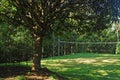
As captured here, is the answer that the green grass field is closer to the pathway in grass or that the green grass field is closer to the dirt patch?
the pathway in grass

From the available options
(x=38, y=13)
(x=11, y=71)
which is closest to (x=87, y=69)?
(x=11, y=71)

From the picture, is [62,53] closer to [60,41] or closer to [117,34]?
[60,41]

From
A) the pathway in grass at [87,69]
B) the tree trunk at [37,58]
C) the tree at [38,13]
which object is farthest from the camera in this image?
the pathway in grass at [87,69]

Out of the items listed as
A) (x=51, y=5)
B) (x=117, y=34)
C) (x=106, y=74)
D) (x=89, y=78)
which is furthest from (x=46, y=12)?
(x=117, y=34)

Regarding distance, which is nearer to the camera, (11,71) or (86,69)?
(11,71)

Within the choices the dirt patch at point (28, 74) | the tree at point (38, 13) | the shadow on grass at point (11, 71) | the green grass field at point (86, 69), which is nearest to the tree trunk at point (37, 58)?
the tree at point (38, 13)

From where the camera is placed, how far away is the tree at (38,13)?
8.23m

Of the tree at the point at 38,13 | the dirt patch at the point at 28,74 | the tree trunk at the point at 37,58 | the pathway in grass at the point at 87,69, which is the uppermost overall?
the tree at the point at 38,13

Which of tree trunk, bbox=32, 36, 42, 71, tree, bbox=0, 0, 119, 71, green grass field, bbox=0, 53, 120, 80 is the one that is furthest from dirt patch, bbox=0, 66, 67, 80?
green grass field, bbox=0, 53, 120, 80

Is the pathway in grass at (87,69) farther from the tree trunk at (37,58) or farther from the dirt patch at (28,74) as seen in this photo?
the tree trunk at (37,58)

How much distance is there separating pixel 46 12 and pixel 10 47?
524 centimetres

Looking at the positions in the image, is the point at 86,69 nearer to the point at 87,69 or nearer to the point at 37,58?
the point at 87,69

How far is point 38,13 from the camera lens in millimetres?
8930

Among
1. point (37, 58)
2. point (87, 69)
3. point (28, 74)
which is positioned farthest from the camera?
point (87, 69)
